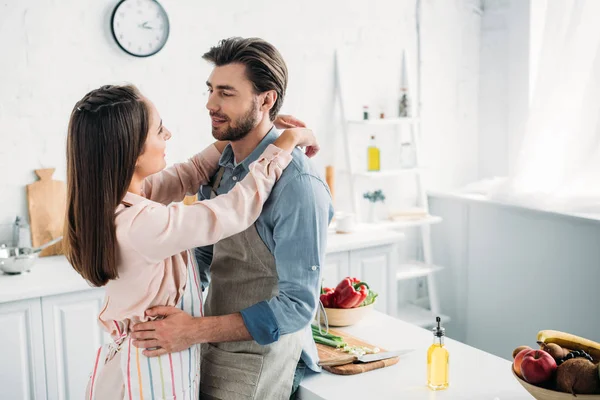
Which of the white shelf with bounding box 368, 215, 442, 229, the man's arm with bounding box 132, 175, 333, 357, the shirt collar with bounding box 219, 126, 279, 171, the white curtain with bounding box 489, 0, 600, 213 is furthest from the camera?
the white shelf with bounding box 368, 215, 442, 229

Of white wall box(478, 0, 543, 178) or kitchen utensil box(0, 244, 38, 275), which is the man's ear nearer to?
kitchen utensil box(0, 244, 38, 275)

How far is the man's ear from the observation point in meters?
1.93

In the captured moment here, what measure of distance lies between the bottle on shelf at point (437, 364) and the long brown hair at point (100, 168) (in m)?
0.89

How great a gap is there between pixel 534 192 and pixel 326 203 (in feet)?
8.16

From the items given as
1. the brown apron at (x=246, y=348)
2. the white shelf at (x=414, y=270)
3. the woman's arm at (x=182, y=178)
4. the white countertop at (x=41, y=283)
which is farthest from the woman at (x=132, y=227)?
the white shelf at (x=414, y=270)

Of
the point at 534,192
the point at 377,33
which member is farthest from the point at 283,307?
the point at 377,33

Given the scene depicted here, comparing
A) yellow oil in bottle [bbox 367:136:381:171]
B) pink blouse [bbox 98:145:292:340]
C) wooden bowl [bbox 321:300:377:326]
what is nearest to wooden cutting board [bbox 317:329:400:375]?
wooden bowl [bbox 321:300:377:326]

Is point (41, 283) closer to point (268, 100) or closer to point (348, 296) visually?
point (348, 296)

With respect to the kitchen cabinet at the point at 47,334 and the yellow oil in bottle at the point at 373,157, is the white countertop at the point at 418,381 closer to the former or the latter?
the kitchen cabinet at the point at 47,334

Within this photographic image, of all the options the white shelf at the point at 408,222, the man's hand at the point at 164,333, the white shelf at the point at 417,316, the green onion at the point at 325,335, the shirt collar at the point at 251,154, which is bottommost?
the white shelf at the point at 417,316

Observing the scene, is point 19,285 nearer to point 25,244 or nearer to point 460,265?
point 25,244

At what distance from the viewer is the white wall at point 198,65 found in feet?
10.9

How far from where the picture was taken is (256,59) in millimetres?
1892

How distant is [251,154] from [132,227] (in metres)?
0.48
